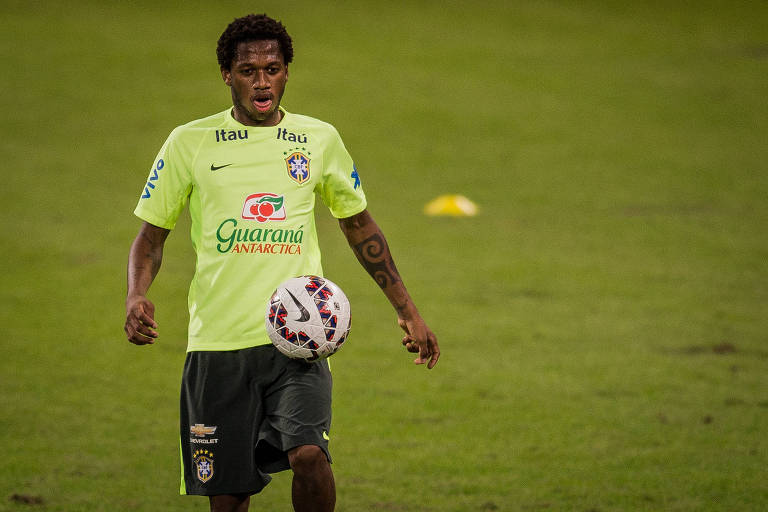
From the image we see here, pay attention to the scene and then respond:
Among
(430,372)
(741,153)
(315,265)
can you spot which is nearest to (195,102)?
(741,153)

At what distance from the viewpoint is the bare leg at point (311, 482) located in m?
4.57

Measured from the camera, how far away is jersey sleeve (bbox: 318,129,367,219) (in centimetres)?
509

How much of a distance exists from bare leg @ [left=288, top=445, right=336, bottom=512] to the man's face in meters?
1.47

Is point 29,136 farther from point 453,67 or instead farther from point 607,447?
point 607,447

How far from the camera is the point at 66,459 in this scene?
7719 mm

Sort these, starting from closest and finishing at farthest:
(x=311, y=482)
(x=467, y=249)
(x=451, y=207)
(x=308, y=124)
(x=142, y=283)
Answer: (x=311, y=482)
(x=142, y=283)
(x=308, y=124)
(x=467, y=249)
(x=451, y=207)

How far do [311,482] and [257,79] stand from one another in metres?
1.75

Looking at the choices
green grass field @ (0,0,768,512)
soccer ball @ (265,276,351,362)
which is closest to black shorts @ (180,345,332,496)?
soccer ball @ (265,276,351,362)

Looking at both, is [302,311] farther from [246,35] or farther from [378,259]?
[246,35]

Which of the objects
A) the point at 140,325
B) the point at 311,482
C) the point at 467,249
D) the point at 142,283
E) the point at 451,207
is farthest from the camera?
the point at 451,207

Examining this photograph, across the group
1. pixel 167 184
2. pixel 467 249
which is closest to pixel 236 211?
pixel 167 184

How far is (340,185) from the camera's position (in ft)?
16.8

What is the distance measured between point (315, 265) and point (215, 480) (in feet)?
3.39

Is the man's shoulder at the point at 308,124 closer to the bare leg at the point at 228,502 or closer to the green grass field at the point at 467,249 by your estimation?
the bare leg at the point at 228,502
